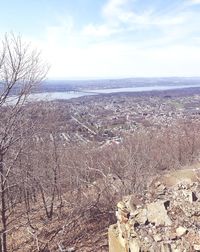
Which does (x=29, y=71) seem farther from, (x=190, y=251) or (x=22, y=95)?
(x=190, y=251)

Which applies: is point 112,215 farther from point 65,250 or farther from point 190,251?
point 190,251

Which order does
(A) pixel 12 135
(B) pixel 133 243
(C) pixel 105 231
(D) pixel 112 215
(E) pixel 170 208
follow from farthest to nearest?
1. (D) pixel 112 215
2. (C) pixel 105 231
3. (A) pixel 12 135
4. (E) pixel 170 208
5. (B) pixel 133 243

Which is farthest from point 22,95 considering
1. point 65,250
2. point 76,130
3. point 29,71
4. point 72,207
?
point 76,130

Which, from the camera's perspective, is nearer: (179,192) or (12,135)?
(179,192)

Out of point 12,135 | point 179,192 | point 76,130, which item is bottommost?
point 76,130

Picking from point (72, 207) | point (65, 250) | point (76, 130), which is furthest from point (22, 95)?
point (76, 130)

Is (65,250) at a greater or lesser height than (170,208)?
lesser

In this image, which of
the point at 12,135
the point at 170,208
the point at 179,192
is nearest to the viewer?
the point at 170,208
